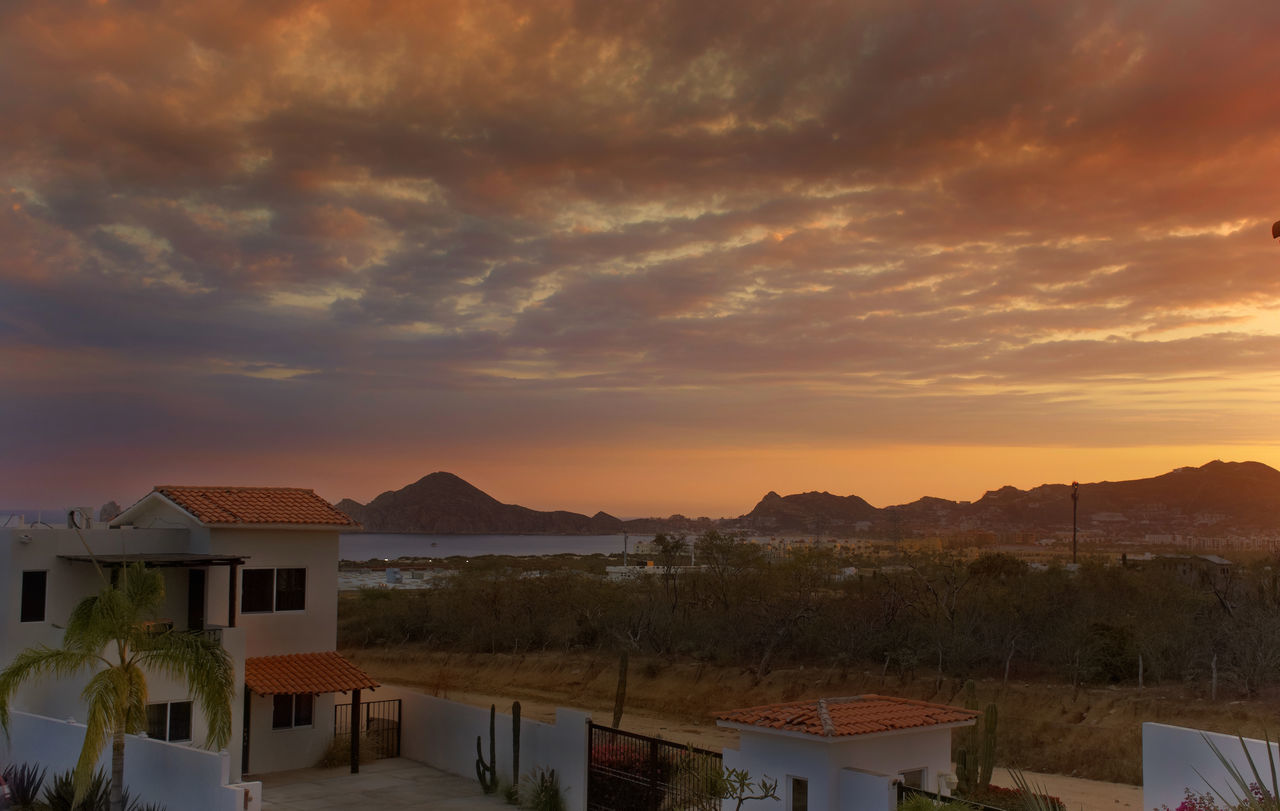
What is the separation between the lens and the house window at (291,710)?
21.5 m

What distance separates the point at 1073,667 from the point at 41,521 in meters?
30.7

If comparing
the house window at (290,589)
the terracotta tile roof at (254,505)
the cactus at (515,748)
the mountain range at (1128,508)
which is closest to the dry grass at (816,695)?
the cactus at (515,748)

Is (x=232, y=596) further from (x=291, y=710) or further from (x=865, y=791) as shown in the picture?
(x=865, y=791)

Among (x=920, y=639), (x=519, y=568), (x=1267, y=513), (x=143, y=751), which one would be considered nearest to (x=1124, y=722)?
(x=920, y=639)

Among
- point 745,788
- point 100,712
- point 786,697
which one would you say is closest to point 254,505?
point 100,712

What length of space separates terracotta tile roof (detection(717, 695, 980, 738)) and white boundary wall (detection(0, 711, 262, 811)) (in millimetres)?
7189

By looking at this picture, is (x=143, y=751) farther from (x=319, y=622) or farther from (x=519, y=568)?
(x=519, y=568)

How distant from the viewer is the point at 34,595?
66.3 feet

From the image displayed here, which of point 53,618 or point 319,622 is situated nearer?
point 53,618

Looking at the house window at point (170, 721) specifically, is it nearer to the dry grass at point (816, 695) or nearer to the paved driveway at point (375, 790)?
the paved driveway at point (375, 790)

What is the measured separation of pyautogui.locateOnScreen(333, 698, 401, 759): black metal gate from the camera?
22.9 m

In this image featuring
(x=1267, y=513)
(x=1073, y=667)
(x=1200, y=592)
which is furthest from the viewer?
(x=1267, y=513)

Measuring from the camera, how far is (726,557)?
54062 mm

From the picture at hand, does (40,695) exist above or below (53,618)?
below
